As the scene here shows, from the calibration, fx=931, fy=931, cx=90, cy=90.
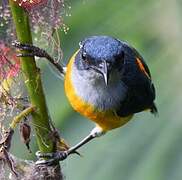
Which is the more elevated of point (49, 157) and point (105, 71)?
point (105, 71)

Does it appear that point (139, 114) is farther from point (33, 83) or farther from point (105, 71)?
point (33, 83)

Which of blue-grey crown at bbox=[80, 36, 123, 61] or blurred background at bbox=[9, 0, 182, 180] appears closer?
blue-grey crown at bbox=[80, 36, 123, 61]

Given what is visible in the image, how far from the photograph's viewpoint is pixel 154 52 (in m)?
2.16

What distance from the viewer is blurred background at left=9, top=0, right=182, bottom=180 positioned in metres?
2.10

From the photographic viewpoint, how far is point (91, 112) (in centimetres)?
216

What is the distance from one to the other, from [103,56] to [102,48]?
0.07ft

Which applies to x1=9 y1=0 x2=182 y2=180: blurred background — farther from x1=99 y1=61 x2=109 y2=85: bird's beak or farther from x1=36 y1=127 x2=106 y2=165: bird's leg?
x1=99 y1=61 x2=109 y2=85: bird's beak

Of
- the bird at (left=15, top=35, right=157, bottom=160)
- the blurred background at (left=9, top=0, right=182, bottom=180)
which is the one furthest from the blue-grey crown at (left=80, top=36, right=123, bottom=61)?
the blurred background at (left=9, top=0, right=182, bottom=180)

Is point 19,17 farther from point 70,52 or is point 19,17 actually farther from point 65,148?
point 70,52

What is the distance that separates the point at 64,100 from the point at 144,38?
287 millimetres

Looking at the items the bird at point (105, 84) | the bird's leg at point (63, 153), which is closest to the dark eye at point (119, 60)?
the bird at point (105, 84)

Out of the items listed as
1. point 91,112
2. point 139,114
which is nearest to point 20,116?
point 91,112

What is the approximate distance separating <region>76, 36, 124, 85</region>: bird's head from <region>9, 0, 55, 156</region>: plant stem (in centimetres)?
Answer: 19

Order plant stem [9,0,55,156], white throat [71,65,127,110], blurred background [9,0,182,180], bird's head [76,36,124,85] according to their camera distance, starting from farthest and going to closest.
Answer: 1. blurred background [9,0,182,180]
2. white throat [71,65,127,110]
3. bird's head [76,36,124,85]
4. plant stem [9,0,55,156]
